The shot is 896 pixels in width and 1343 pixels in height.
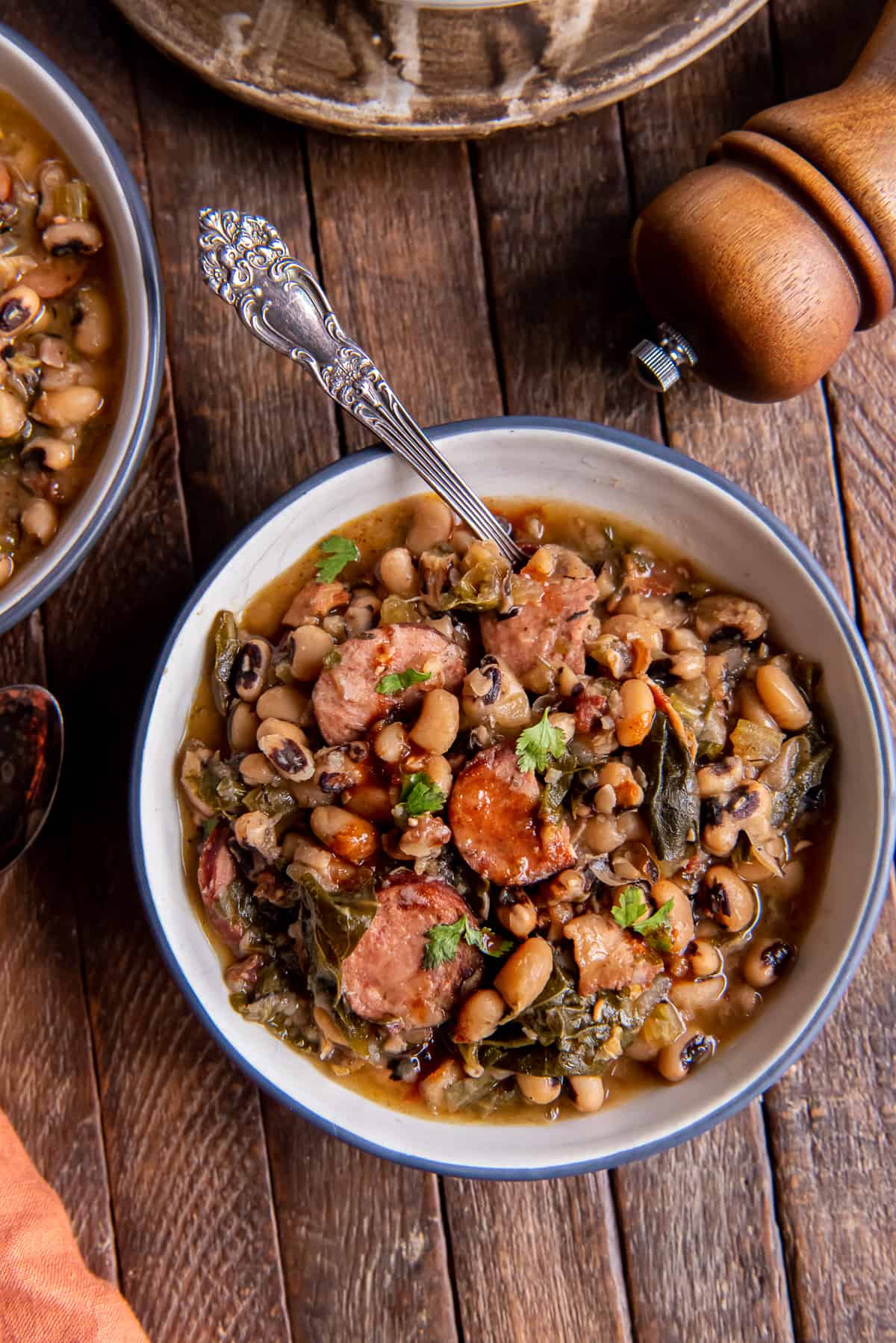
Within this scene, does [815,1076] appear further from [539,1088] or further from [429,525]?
[429,525]

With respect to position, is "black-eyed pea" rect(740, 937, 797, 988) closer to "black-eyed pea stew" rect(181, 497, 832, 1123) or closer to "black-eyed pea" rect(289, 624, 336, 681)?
"black-eyed pea stew" rect(181, 497, 832, 1123)

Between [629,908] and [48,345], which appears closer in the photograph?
[629,908]

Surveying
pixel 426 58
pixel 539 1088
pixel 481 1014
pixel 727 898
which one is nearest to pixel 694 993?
pixel 727 898

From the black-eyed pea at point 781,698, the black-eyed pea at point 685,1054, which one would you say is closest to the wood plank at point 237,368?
the black-eyed pea at point 685,1054

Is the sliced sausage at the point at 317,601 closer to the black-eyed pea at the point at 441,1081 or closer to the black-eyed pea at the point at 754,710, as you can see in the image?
the black-eyed pea at the point at 754,710

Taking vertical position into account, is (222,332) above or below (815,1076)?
above

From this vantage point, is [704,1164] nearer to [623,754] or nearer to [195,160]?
[623,754]
